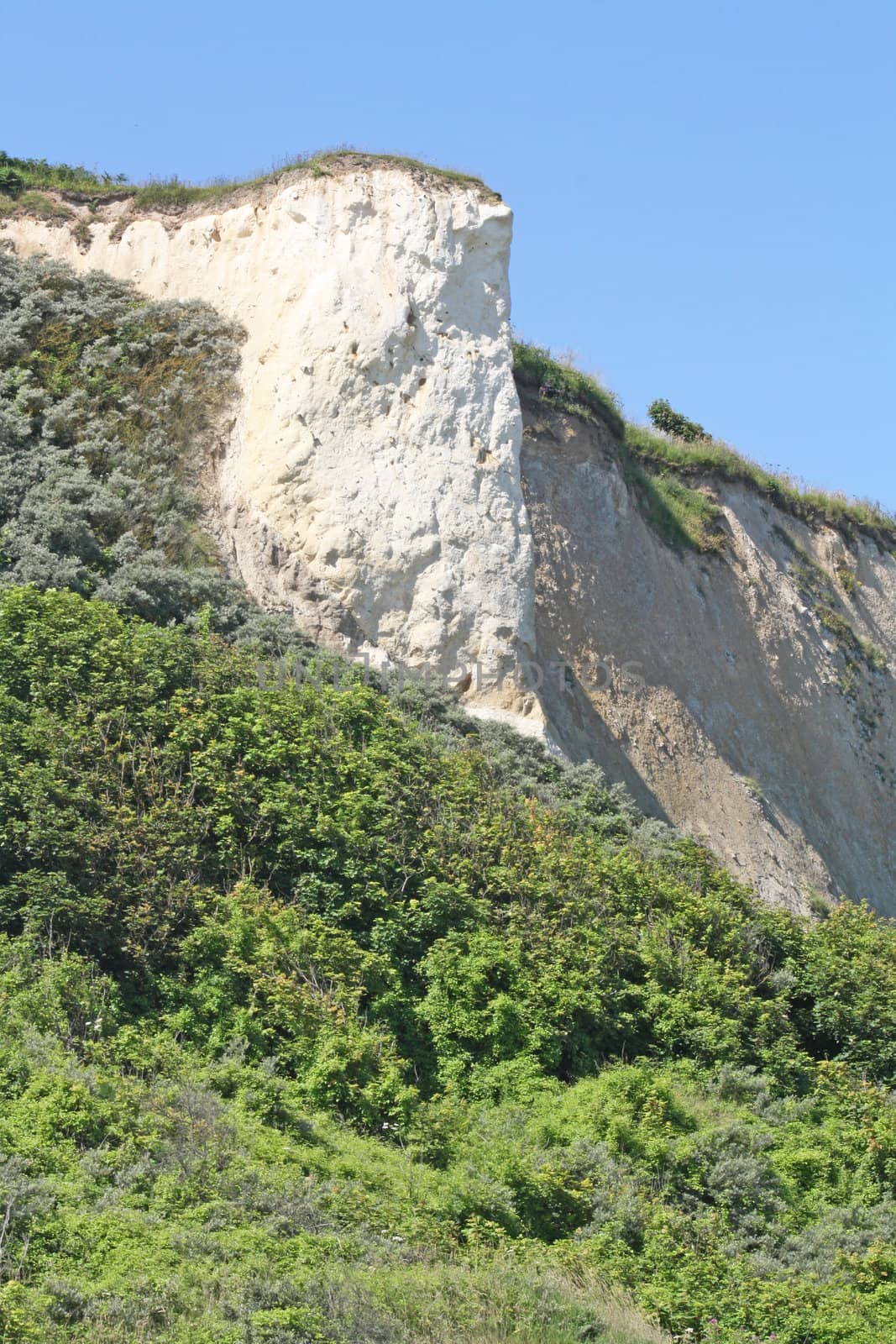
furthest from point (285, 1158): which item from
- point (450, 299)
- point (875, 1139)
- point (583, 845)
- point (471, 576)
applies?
point (450, 299)

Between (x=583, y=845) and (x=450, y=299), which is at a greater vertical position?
(x=450, y=299)

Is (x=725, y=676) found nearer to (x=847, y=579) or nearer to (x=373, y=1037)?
(x=847, y=579)

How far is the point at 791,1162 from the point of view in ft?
36.7

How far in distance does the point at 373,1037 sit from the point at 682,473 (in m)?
18.7

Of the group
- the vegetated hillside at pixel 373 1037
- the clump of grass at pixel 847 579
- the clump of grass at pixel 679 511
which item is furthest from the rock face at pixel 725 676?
the vegetated hillside at pixel 373 1037

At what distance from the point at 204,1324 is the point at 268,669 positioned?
888cm

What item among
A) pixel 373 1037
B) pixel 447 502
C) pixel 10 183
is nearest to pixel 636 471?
pixel 447 502

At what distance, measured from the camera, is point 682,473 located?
28312mm

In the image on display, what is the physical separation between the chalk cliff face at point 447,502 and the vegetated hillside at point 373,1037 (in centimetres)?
221

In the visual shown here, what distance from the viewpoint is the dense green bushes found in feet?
28.1

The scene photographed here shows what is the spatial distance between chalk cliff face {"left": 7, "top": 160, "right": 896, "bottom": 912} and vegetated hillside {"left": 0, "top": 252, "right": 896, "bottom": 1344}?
7.25 feet

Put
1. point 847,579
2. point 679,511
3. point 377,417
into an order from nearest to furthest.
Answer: point 377,417
point 679,511
point 847,579

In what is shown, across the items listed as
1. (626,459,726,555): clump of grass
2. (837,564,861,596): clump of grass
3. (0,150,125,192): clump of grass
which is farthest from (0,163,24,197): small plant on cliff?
(837,564,861,596): clump of grass

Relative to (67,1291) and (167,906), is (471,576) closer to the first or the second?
(167,906)
